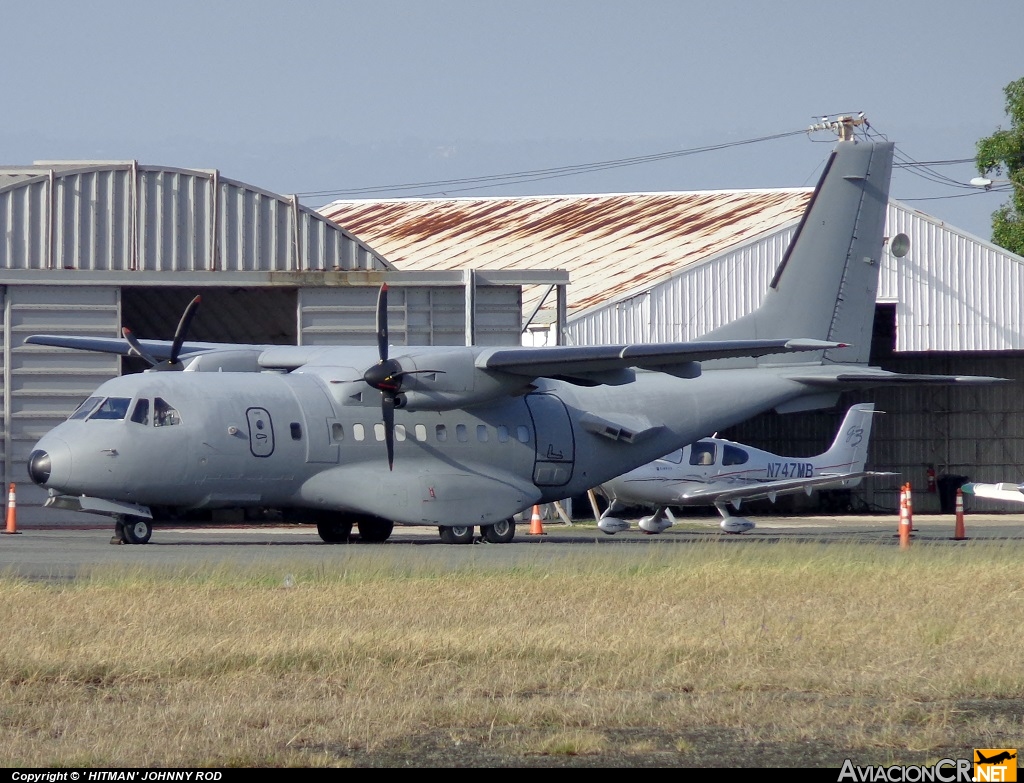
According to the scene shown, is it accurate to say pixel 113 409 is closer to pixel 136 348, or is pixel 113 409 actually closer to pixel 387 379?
pixel 136 348

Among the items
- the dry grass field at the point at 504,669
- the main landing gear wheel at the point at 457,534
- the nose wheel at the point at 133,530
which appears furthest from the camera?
the main landing gear wheel at the point at 457,534

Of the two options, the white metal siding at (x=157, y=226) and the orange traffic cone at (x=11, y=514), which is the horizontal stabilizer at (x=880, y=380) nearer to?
the white metal siding at (x=157, y=226)

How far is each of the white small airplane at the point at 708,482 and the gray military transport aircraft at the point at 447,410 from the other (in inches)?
110

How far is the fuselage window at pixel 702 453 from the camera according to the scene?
29261 millimetres

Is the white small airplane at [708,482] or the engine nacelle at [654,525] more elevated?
the white small airplane at [708,482]

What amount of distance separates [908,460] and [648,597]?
34.8 m

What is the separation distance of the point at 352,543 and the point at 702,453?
857cm

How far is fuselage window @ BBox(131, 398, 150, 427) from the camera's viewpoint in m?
20.9

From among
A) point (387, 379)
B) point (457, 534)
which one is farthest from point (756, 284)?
point (387, 379)

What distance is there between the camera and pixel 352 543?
24438 mm

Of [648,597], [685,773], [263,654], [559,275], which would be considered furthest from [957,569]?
[559,275]

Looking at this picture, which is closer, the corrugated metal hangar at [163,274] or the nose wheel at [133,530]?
the nose wheel at [133,530]

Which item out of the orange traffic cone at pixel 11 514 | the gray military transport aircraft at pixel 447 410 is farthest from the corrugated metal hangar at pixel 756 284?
the orange traffic cone at pixel 11 514

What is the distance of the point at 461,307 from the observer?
32.6m
